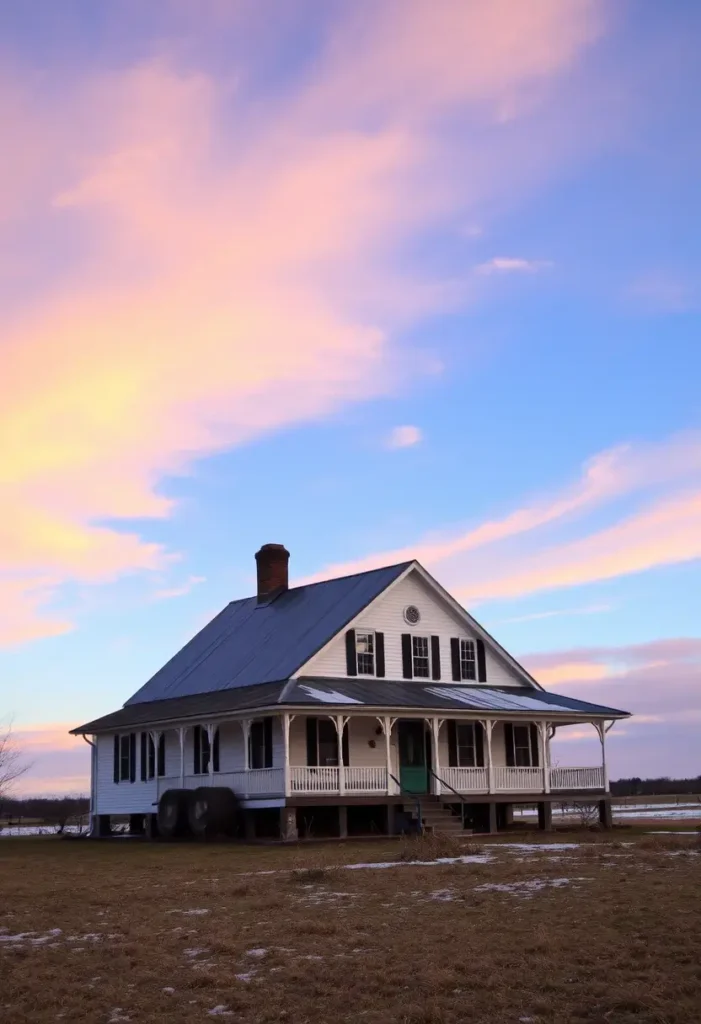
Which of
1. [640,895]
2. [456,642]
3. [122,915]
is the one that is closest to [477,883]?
[640,895]

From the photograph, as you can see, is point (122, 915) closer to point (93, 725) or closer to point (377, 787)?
point (377, 787)

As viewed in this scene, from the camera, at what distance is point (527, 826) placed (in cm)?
3853

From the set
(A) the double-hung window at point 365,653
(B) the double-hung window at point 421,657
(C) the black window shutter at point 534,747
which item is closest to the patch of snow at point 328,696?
(A) the double-hung window at point 365,653

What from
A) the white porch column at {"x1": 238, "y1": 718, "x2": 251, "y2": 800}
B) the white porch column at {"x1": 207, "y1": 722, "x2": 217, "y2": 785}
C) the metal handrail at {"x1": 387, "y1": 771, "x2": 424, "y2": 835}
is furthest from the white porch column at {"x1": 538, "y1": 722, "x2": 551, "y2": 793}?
the white porch column at {"x1": 207, "y1": 722, "x2": 217, "y2": 785}

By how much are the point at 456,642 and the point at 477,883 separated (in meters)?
22.6

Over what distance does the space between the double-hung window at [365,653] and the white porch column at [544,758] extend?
5.62 m

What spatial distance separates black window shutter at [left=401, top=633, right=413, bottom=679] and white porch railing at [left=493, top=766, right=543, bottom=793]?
3.85 metres

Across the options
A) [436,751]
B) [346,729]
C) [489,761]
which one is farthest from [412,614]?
[489,761]

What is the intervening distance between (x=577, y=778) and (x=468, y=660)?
4923mm

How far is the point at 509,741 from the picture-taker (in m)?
38.0

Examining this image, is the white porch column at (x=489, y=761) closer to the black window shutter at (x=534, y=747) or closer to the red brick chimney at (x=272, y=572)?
the black window shutter at (x=534, y=747)

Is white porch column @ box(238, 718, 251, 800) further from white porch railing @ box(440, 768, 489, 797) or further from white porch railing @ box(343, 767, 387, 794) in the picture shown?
white porch railing @ box(440, 768, 489, 797)

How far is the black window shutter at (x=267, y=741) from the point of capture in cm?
Result: 3347

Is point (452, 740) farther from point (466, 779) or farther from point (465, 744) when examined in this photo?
point (466, 779)
